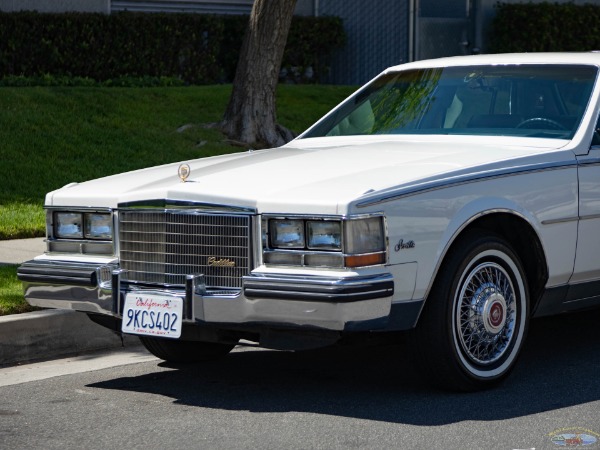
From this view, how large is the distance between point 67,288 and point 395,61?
51.7 feet

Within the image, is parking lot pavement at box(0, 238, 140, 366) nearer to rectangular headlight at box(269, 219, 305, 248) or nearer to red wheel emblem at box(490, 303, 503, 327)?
rectangular headlight at box(269, 219, 305, 248)

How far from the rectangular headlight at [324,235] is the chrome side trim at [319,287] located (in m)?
0.17

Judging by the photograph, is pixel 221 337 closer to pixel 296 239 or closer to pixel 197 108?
pixel 296 239

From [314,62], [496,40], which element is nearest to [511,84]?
[314,62]

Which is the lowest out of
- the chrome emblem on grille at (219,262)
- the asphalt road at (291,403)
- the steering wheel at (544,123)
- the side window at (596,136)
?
the asphalt road at (291,403)

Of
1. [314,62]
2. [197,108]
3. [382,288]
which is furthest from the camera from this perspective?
[314,62]

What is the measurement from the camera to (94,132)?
14.3 m

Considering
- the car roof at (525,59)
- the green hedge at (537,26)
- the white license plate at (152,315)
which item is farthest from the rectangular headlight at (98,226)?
the green hedge at (537,26)

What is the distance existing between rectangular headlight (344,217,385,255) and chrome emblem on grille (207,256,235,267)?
1.95ft

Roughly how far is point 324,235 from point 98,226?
1.31 m

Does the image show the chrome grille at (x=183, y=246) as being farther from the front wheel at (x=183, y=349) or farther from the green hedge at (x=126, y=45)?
the green hedge at (x=126, y=45)

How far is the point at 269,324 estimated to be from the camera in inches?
221

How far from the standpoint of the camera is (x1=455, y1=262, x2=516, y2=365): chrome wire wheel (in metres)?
5.99

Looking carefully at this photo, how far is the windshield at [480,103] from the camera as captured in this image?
6.94 meters
